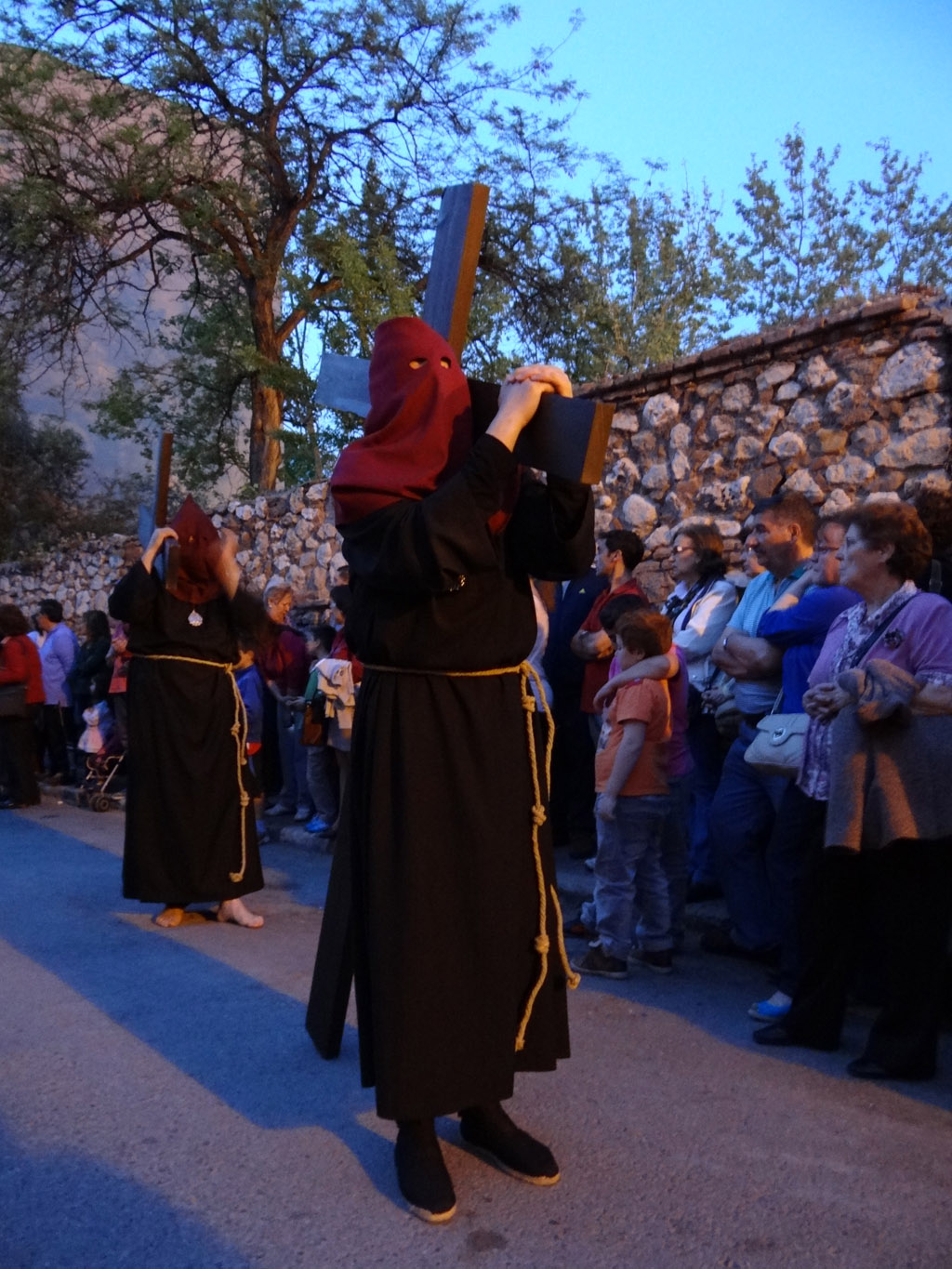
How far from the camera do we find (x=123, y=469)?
2550cm

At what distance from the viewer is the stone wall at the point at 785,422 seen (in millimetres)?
6414

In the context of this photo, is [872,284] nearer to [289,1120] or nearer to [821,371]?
[821,371]

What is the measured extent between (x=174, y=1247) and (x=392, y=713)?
4.58 ft

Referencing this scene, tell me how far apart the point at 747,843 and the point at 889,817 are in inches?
60.3

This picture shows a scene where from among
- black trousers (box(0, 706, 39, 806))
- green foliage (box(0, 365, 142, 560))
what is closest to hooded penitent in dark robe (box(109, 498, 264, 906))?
black trousers (box(0, 706, 39, 806))

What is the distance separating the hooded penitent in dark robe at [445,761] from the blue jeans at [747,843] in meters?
2.20

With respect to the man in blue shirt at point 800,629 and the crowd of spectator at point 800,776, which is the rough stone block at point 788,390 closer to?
the crowd of spectator at point 800,776

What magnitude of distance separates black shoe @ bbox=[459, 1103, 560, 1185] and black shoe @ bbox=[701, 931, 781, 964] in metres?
2.40

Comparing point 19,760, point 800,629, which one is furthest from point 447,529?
point 19,760

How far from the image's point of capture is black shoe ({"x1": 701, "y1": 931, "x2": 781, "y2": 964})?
534 centimetres

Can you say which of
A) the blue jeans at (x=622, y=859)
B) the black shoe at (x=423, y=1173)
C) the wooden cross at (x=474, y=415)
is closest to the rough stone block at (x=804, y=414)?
the blue jeans at (x=622, y=859)

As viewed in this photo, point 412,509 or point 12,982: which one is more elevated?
point 412,509

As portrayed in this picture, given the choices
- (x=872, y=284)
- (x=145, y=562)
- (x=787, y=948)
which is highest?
(x=872, y=284)

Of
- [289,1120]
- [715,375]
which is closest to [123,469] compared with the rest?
[715,375]
